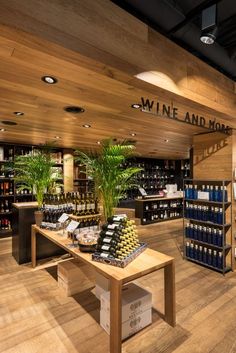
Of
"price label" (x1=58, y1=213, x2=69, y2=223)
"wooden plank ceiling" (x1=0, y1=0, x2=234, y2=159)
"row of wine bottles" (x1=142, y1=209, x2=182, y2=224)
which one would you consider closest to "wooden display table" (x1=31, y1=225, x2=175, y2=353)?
"price label" (x1=58, y1=213, x2=69, y2=223)

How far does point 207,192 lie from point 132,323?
237cm

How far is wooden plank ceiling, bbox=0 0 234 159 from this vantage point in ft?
4.99

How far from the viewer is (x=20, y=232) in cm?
371

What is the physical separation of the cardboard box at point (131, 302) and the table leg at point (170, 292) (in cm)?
19

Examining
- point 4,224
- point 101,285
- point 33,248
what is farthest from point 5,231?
point 101,285

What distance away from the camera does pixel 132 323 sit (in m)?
2.07

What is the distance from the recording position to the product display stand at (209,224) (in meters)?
3.49

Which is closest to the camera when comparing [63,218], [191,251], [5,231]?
[63,218]

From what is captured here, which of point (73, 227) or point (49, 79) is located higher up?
point (49, 79)

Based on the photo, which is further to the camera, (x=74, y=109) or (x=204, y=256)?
(x=204, y=256)

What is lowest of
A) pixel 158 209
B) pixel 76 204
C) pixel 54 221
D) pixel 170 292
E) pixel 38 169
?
pixel 170 292

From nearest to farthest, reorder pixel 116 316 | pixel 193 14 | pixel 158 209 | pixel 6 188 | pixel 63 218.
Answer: pixel 116 316 < pixel 193 14 < pixel 63 218 < pixel 6 188 < pixel 158 209

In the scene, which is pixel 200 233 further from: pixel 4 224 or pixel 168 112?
pixel 4 224

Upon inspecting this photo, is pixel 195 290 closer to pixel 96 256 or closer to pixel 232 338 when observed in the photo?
pixel 232 338
